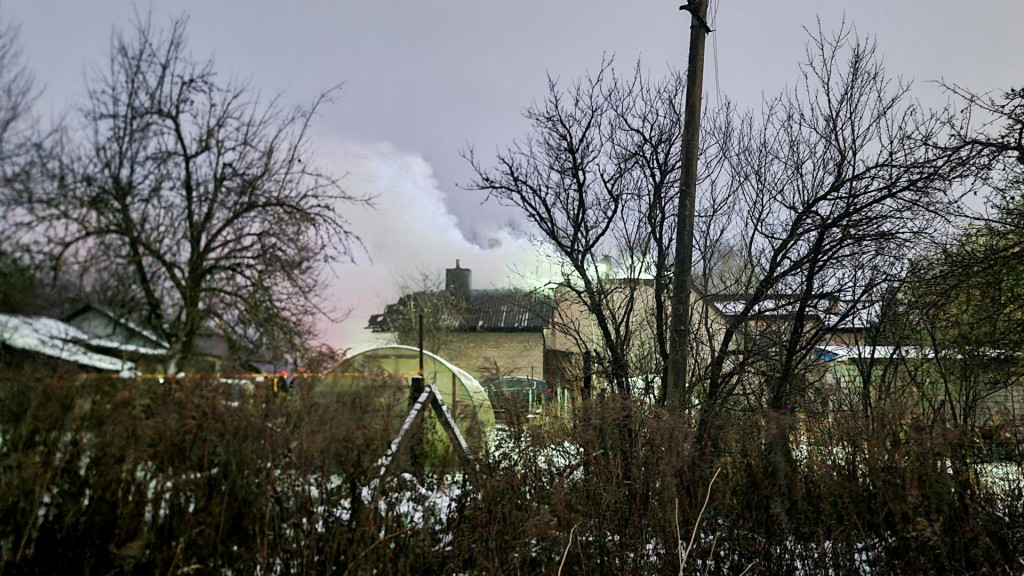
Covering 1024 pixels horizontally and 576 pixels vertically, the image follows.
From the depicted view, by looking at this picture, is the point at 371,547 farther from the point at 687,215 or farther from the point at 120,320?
the point at 687,215

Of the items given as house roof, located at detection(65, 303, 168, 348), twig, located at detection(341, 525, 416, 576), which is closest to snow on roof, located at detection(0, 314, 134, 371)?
house roof, located at detection(65, 303, 168, 348)

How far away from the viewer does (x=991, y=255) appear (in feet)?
21.2

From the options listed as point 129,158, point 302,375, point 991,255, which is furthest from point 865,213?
point 129,158

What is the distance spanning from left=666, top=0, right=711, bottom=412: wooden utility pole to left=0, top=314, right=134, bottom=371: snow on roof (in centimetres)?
479

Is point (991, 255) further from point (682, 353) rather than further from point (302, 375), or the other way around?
point (302, 375)

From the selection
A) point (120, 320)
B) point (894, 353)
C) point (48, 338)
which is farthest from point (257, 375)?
point (894, 353)

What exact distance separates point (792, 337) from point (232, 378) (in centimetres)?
562

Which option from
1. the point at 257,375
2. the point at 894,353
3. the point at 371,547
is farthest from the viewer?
the point at 894,353

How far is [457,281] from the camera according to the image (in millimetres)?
28781

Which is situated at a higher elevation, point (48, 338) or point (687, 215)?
point (687, 215)

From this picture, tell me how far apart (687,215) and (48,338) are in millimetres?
5346

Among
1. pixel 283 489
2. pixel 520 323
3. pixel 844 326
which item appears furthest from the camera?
pixel 520 323

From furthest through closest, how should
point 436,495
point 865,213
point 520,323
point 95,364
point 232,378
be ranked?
point 520,323 < point 865,213 < point 436,495 < point 232,378 < point 95,364

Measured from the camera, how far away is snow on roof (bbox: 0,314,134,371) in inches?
95.3
